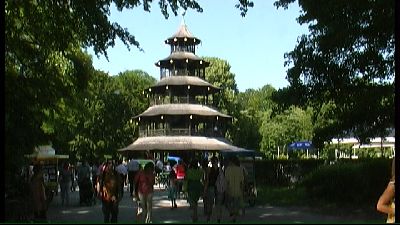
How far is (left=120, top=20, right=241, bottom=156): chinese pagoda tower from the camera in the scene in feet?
196

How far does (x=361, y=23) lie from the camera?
2023cm

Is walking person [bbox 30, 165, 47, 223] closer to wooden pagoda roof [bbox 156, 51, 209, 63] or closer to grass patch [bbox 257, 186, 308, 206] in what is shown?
grass patch [bbox 257, 186, 308, 206]

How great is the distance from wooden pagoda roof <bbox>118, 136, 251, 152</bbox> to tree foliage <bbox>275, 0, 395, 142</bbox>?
34791 mm

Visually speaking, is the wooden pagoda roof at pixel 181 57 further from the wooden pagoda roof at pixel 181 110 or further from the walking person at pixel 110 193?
the walking person at pixel 110 193

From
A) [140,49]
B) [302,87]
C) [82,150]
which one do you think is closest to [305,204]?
[302,87]

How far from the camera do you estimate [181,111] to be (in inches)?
2376

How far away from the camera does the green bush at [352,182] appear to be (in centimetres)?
2450

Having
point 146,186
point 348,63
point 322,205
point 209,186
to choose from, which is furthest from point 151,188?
point 322,205

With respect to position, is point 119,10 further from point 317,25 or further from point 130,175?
point 130,175

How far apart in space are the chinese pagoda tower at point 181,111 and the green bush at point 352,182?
3039 cm

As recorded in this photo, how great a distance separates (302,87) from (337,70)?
1.58m

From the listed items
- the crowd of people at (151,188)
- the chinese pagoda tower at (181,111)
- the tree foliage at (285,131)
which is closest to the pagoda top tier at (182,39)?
the chinese pagoda tower at (181,111)

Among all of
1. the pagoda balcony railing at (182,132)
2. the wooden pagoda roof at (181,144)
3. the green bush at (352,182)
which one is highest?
the pagoda balcony railing at (182,132)

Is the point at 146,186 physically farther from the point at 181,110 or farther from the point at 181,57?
the point at 181,57
